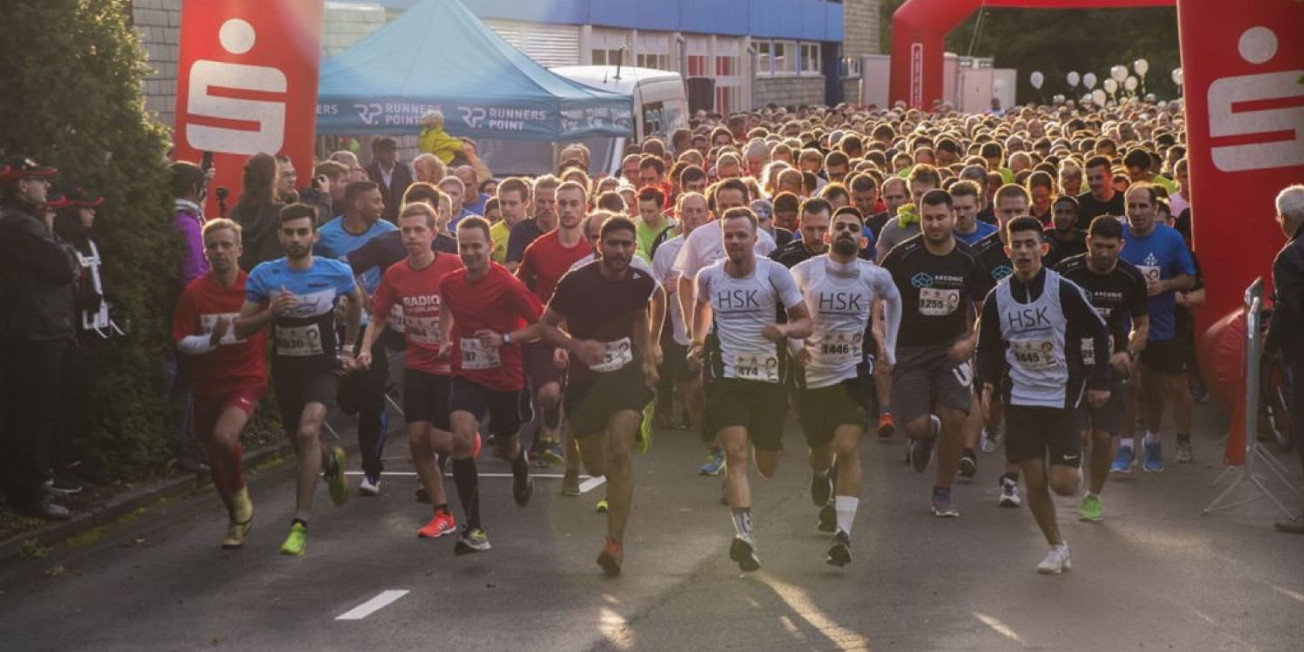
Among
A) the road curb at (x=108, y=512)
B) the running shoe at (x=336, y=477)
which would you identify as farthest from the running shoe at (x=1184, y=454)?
the road curb at (x=108, y=512)

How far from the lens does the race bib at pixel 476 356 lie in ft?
34.3

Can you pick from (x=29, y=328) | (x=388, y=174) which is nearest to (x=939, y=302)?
(x=29, y=328)

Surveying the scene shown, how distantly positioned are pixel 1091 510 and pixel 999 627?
280 centimetres

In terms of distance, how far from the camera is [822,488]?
35.7 feet

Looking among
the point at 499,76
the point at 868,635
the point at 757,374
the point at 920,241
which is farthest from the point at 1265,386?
the point at 499,76

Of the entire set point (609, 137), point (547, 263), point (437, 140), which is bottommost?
point (547, 263)

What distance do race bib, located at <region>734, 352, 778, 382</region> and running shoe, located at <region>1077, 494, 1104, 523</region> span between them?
2.09 metres

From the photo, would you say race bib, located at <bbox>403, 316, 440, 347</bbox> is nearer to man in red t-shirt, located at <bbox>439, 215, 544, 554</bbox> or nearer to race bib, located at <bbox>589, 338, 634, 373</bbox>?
man in red t-shirt, located at <bbox>439, 215, 544, 554</bbox>

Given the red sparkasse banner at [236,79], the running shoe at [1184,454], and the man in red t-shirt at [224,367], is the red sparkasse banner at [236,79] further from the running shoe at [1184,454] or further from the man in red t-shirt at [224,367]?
the running shoe at [1184,454]

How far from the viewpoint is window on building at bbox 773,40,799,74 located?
197ft

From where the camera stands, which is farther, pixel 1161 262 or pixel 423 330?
pixel 1161 262

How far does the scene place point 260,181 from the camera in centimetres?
1330

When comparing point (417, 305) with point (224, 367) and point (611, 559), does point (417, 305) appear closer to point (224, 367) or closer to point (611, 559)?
point (224, 367)

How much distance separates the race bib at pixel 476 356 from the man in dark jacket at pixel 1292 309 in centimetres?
392
